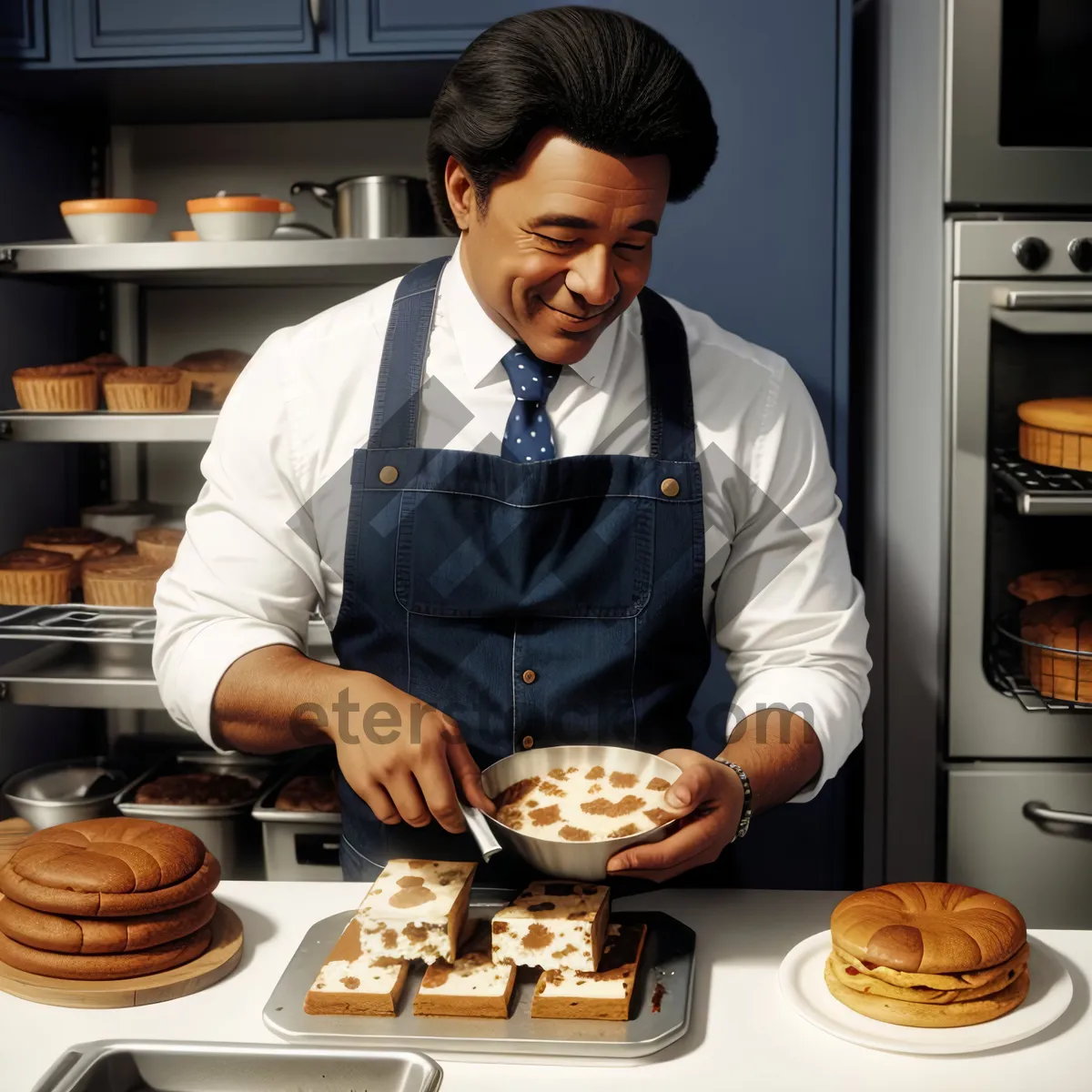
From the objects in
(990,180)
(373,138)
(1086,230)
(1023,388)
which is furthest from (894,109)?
(373,138)

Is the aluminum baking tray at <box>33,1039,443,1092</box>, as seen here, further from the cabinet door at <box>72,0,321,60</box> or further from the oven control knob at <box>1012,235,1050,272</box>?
the cabinet door at <box>72,0,321,60</box>

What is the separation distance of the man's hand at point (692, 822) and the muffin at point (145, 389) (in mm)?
1524

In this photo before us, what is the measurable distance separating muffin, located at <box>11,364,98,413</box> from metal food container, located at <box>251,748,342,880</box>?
0.84 meters

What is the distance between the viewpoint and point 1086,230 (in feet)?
6.61

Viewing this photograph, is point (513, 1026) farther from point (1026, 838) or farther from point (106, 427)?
point (106, 427)

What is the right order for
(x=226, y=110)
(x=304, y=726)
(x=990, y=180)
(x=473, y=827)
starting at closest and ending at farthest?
1. (x=473, y=827)
2. (x=304, y=726)
3. (x=990, y=180)
4. (x=226, y=110)

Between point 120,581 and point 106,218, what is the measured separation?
68cm

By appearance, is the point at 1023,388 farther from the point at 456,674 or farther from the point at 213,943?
the point at 213,943

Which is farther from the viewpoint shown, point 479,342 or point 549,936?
point 479,342

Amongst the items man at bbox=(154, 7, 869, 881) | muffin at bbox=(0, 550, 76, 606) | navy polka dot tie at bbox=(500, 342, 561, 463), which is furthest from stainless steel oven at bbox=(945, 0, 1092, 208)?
muffin at bbox=(0, 550, 76, 606)

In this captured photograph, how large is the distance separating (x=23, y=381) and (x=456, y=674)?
1322 millimetres

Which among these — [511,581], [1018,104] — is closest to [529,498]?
[511,581]

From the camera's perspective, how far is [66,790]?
2.57 metres

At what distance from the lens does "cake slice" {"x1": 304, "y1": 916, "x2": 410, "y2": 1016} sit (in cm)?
108
